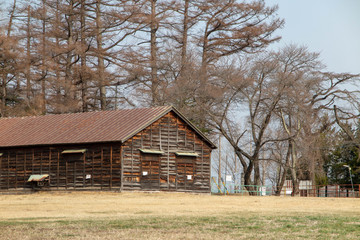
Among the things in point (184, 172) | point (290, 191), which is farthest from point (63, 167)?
point (290, 191)

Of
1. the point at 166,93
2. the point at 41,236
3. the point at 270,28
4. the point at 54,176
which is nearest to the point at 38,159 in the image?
the point at 54,176

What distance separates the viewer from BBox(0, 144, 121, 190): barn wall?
4169 centimetres

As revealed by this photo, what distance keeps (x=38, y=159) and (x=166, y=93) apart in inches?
580

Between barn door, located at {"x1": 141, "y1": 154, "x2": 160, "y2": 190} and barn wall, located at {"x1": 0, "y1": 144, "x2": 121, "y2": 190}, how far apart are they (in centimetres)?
196

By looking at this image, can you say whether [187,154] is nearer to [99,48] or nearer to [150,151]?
[150,151]

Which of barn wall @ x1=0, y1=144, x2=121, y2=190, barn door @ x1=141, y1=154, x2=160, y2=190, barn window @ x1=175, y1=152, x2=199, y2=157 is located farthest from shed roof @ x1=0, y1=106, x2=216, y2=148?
barn door @ x1=141, y1=154, x2=160, y2=190

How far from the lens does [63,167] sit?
143ft

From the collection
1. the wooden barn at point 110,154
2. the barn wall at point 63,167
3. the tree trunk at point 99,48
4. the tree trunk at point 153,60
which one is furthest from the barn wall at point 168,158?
the tree trunk at point 99,48

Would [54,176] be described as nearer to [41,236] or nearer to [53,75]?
[53,75]

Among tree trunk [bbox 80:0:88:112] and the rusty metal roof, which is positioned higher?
tree trunk [bbox 80:0:88:112]

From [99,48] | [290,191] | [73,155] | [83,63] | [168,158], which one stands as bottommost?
[290,191]

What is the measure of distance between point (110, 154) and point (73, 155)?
3011mm

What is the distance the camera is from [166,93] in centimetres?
5519

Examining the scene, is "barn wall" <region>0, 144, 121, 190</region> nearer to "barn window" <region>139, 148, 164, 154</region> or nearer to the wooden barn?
the wooden barn
